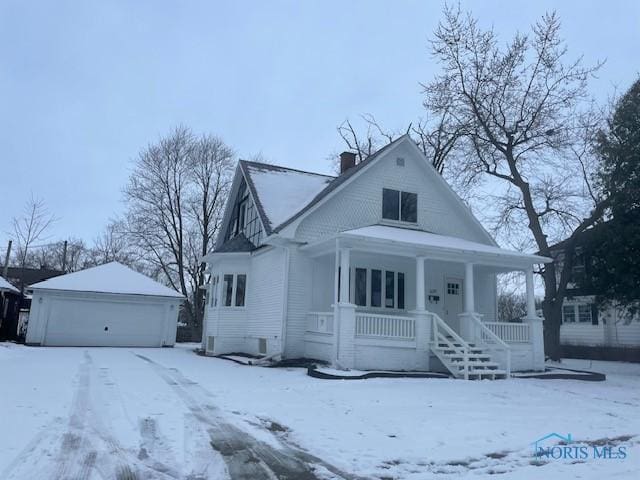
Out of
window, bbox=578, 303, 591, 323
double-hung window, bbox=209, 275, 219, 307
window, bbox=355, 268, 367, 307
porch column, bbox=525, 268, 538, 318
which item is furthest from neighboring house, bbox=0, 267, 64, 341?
window, bbox=578, 303, 591, 323

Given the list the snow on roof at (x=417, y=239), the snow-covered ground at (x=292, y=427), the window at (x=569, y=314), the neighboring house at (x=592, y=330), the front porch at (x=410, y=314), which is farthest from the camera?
the window at (x=569, y=314)

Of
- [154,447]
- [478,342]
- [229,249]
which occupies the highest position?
[229,249]

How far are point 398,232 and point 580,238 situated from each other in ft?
27.1

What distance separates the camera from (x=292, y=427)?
20.3 ft

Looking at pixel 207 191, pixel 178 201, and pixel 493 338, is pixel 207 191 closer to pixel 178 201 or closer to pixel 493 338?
pixel 178 201

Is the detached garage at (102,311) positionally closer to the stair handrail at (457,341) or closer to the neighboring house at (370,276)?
the neighboring house at (370,276)

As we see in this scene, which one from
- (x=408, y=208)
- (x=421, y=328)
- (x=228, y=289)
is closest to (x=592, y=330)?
(x=408, y=208)

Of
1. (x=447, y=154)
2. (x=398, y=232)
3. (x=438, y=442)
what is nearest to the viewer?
(x=438, y=442)

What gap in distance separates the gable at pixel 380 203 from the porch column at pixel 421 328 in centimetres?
324

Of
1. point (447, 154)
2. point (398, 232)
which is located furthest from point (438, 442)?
point (447, 154)

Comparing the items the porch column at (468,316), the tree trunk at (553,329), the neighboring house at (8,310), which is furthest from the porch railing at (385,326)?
the neighboring house at (8,310)

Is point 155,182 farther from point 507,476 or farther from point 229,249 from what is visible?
point 507,476

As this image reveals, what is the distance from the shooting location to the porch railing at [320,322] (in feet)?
43.9

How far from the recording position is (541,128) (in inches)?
827
